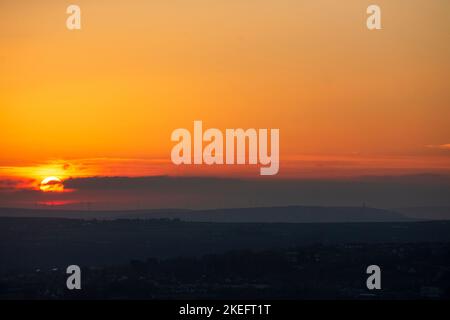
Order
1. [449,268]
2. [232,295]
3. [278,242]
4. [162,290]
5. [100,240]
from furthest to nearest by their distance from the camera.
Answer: [100,240] < [278,242] < [449,268] < [162,290] < [232,295]

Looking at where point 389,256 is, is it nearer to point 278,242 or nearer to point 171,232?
point 278,242

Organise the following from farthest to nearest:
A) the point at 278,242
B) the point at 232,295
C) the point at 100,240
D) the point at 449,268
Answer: the point at 100,240
the point at 278,242
the point at 449,268
the point at 232,295

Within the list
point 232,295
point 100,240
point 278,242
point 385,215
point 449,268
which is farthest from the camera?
point 385,215

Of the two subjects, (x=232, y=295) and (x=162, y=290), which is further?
(x=162, y=290)

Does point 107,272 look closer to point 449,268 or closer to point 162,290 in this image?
point 162,290
